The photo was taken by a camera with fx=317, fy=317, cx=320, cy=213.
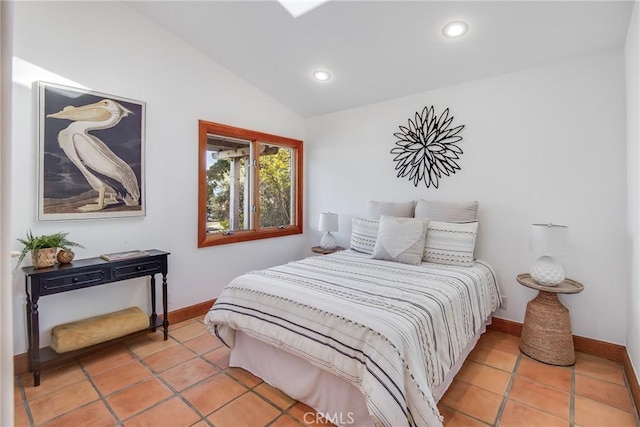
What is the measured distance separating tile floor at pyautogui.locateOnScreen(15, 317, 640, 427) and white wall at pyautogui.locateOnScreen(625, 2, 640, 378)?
0.35 meters

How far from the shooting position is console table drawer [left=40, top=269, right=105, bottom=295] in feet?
6.92

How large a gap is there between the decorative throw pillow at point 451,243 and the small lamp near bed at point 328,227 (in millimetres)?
1273

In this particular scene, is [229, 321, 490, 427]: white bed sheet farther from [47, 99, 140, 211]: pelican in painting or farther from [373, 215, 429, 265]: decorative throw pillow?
[47, 99, 140, 211]: pelican in painting

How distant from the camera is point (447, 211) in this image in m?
2.99

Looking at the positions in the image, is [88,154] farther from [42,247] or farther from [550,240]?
[550,240]

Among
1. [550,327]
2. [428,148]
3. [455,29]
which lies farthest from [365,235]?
[455,29]

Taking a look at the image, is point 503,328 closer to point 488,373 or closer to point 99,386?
point 488,373

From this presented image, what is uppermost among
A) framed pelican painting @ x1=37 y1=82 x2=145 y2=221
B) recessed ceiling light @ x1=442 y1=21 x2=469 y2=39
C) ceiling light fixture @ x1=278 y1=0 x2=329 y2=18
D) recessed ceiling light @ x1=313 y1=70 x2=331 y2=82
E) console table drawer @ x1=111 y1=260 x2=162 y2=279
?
ceiling light fixture @ x1=278 y1=0 x2=329 y2=18

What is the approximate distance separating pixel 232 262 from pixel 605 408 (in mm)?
3244

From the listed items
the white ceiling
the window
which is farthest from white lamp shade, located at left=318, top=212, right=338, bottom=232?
the white ceiling

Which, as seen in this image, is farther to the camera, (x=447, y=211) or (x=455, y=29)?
(x=447, y=211)

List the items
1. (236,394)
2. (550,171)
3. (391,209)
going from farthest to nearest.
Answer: (391,209), (550,171), (236,394)

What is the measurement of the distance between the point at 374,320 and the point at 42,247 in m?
2.28

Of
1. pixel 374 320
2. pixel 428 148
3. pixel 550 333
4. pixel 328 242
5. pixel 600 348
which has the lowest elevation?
pixel 600 348
